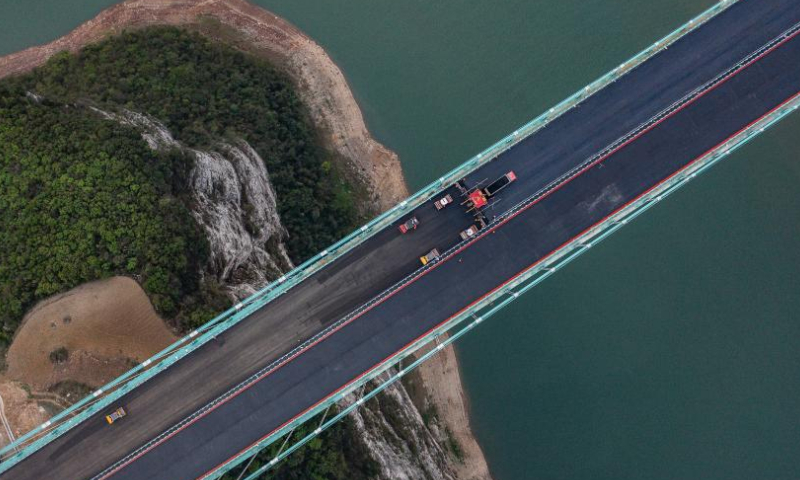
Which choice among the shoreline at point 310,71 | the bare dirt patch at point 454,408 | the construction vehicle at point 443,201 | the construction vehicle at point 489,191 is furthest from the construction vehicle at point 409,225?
the bare dirt patch at point 454,408

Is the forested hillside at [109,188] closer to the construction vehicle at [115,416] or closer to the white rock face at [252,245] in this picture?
the white rock face at [252,245]

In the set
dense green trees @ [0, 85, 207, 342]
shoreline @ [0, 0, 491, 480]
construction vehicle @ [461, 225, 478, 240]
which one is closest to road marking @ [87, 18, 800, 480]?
construction vehicle @ [461, 225, 478, 240]

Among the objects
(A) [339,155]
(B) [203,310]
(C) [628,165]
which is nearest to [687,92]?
(C) [628,165]

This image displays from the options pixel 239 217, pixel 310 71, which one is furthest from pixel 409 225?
pixel 310 71

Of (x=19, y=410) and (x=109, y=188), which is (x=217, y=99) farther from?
(x=19, y=410)

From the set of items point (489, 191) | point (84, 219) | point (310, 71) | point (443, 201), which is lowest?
point (489, 191)
